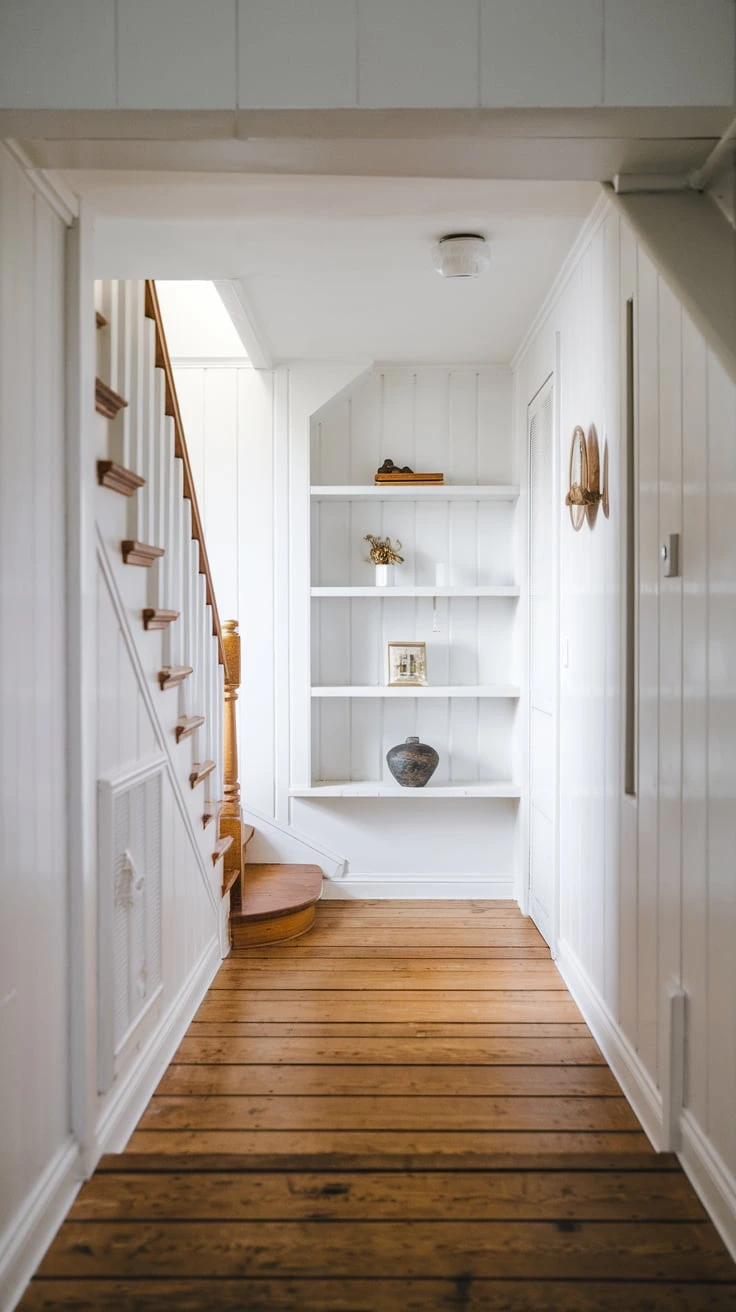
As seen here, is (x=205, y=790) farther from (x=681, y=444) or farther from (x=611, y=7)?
(x=611, y=7)

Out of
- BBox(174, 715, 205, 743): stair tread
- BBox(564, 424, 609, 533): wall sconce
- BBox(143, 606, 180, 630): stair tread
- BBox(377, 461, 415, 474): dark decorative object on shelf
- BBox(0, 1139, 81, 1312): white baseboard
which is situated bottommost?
BBox(0, 1139, 81, 1312): white baseboard

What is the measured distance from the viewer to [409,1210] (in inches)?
73.4

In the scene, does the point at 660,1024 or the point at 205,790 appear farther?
the point at 205,790

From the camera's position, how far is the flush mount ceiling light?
296 centimetres

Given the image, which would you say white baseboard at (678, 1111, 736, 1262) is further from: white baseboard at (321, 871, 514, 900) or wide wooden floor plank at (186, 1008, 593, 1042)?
white baseboard at (321, 871, 514, 900)

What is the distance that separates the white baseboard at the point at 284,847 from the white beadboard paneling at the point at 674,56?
3445 mm

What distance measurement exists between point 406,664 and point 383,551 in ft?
1.74

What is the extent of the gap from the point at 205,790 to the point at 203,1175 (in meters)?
1.46

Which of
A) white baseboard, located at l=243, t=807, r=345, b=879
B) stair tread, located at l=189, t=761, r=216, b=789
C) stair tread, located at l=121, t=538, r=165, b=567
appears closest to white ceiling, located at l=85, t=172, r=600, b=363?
stair tread, located at l=121, t=538, r=165, b=567

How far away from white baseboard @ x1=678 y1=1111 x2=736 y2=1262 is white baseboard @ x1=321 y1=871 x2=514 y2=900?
247 cm

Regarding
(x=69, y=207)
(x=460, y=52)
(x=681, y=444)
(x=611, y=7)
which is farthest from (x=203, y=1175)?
(x=611, y=7)

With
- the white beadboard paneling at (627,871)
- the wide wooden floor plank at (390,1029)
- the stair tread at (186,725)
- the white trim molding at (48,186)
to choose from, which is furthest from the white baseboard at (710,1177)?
the white trim molding at (48,186)

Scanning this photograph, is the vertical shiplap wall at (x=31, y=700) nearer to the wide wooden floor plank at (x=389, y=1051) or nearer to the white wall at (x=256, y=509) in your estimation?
the wide wooden floor plank at (x=389, y=1051)

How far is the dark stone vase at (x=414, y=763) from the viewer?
4.26 m
